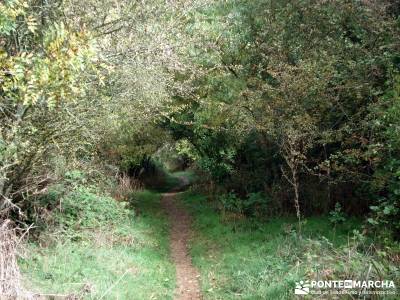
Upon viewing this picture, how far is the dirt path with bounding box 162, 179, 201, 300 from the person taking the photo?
8.07 m

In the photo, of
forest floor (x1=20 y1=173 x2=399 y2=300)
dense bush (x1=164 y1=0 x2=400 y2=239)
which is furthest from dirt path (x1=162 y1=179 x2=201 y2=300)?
dense bush (x1=164 y1=0 x2=400 y2=239)

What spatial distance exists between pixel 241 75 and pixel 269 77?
1312 millimetres

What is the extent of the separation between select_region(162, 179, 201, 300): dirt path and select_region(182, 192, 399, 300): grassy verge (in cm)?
22

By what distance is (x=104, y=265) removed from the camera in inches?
311

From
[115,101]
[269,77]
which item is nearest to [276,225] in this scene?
[269,77]

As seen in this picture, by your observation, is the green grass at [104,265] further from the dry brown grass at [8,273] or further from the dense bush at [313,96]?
the dense bush at [313,96]

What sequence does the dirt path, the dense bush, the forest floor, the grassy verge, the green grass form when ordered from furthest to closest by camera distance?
1. the dense bush
2. the dirt path
3. the green grass
4. the forest floor
5. the grassy verge

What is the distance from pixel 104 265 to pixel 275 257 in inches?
137

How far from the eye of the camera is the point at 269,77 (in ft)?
39.9

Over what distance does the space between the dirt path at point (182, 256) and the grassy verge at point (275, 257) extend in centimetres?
22

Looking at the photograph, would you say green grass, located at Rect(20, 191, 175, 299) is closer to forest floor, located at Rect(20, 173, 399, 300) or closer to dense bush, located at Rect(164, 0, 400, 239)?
forest floor, located at Rect(20, 173, 399, 300)

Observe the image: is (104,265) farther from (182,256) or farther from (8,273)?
(182,256)

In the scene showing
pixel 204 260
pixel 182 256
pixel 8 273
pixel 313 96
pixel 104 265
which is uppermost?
pixel 313 96

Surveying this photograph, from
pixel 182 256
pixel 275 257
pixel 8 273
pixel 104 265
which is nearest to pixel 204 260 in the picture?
pixel 182 256
